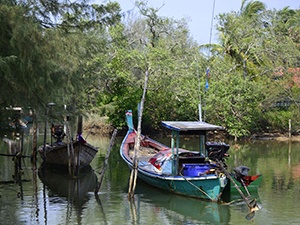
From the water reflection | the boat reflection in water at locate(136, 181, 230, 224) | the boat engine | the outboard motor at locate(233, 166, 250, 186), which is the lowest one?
the boat reflection in water at locate(136, 181, 230, 224)

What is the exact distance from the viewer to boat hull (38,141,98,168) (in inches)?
696

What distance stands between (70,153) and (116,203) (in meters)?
3.98

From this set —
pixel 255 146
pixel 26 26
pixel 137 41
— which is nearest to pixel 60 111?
pixel 26 26

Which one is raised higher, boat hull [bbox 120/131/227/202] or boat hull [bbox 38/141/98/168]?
boat hull [bbox 38/141/98/168]

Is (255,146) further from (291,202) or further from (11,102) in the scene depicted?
(11,102)

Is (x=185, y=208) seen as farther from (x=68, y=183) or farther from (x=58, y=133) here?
(x=58, y=133)

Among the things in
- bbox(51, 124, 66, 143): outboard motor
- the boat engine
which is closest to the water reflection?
bbox(51, 124, 66, 143): outboard motor

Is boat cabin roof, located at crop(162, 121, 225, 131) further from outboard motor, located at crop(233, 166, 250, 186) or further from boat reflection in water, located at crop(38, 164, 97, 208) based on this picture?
boat reflection in water, located at crop(38, 164, 97, 208)

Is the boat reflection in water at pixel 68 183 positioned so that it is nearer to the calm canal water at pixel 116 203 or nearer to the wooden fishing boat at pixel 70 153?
the calm canal water at pixel 116 203

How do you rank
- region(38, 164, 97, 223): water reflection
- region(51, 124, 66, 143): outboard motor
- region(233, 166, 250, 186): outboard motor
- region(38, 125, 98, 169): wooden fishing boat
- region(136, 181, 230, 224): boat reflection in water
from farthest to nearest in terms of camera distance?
region(51, 124, 66, 143): outboard motor < region(38, 125, 98, 169): wooden fishing boat < region(38, 164, 97, 223): water reflection < region(233, 166, 250, 186): outboard motor < region(136, 181, 230, 224): boat reflection in water

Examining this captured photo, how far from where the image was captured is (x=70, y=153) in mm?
17188

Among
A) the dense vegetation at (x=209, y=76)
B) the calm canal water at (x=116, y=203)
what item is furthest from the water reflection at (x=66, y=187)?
the dense vegetation at (x=209, y=76)

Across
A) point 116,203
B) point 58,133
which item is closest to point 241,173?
point 116,203

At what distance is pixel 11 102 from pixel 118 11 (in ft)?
10.5
